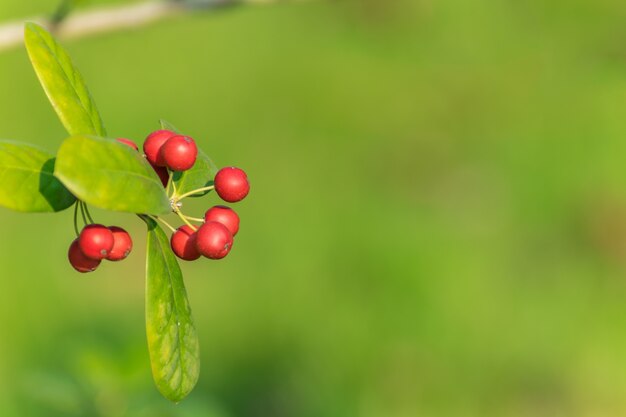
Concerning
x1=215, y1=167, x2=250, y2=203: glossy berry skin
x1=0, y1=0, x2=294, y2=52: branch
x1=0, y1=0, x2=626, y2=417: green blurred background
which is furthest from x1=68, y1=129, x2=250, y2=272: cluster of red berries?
x1=0, y1=0, x2=626, y2=417: green blurred background

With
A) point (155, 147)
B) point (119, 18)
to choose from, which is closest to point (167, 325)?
point (155, 147)

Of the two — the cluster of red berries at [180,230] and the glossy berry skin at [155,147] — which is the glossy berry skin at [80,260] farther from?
the glossy berry skin at [155,147]

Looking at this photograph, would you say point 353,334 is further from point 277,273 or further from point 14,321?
point 14,321

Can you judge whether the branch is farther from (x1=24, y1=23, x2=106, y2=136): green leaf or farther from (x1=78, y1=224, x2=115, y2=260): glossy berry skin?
(x1=78, y1=224, x2=115, y2=260): glossy berry skin

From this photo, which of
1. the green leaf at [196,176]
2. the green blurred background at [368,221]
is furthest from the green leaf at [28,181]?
the green blurred background at [368,221]

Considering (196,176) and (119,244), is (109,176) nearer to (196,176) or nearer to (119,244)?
(119,244)
